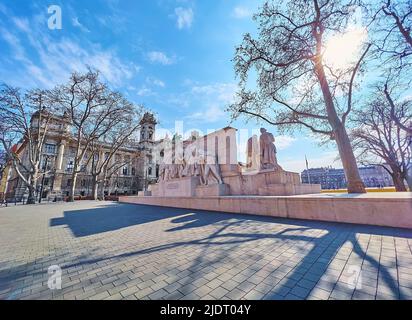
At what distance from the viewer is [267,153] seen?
10648 millimetres

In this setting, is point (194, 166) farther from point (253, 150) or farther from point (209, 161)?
point (253, 150)

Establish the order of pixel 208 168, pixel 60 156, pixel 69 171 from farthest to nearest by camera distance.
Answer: pixel 69 171
pixel 60 156
pixel 208 168

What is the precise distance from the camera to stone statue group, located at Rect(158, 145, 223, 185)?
11836mm

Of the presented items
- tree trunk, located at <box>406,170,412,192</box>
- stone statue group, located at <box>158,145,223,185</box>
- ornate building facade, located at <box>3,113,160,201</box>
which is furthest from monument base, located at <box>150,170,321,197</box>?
ornate building facade, located at <box>3,113,160,201</box>

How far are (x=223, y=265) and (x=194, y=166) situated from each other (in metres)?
10.7

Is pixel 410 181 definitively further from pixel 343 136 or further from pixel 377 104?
pixel 343 136

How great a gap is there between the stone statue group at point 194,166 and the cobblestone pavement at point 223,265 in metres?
7.10

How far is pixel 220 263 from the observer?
2938 mm

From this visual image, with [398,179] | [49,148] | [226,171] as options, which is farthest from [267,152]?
[49,148]

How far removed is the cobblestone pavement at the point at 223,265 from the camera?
6.98ft

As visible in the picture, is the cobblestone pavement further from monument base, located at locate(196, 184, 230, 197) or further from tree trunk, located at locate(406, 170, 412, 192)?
tree trunk, located at locate(406, 170, 412, 192)

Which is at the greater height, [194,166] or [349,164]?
[194,166]
